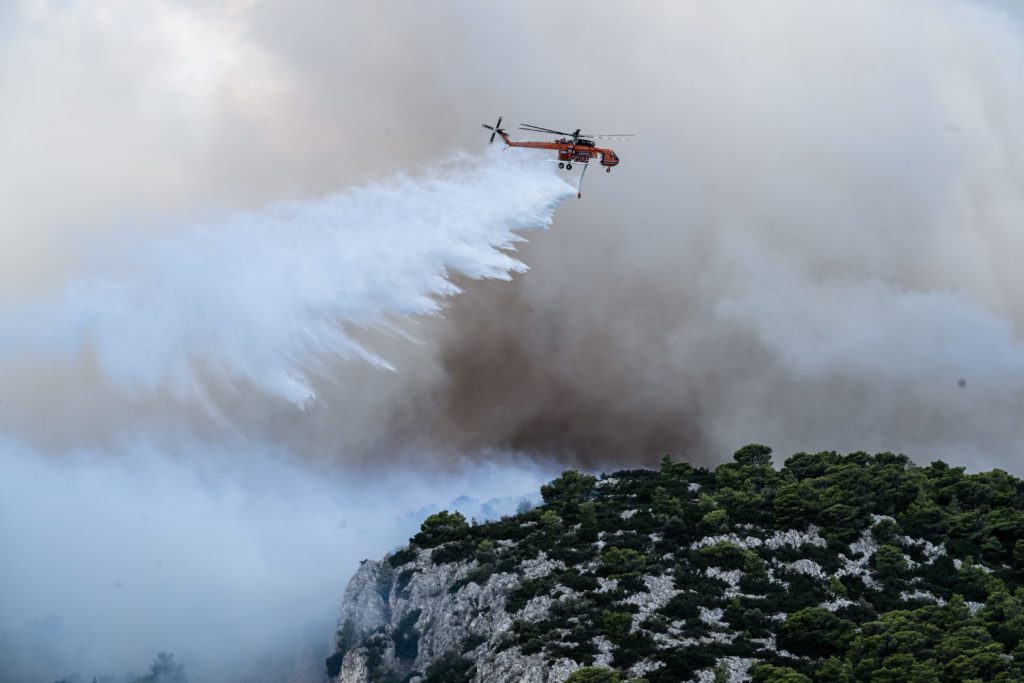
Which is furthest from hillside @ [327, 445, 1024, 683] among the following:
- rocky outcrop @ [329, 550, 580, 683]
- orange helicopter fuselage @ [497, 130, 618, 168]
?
orange helicopter fuselage @ [497, 130, 618, 168]

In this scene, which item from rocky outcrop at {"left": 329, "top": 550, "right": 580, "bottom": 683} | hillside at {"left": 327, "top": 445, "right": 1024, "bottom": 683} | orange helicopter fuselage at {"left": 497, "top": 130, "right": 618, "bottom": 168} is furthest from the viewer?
orange helicopter fuselage at {"left": 497, "top": 130, "right": 618, "bottom": 168}

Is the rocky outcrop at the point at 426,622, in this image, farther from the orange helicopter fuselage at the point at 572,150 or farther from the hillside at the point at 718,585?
the orange helicopter fuselage at the point at 572,150

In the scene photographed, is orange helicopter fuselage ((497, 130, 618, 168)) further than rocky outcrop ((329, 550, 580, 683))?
Yes

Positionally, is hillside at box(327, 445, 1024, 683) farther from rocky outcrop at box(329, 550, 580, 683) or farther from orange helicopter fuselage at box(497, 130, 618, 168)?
orange helicopter fuselage at box(497, 130, 618, 168)

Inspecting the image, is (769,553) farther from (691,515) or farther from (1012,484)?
(1012,484)

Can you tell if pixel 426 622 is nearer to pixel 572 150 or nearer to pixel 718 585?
pixel 718 585

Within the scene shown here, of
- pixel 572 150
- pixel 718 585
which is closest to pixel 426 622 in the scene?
pixel 718 585

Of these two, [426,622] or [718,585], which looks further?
[426,622]

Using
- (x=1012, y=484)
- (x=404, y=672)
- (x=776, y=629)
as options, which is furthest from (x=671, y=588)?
(x=1012, y=484)

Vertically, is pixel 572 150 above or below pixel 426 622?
above

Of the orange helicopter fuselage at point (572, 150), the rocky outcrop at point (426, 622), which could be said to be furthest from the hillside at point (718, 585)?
the orange helicopter fuselage at point (572, 150)
